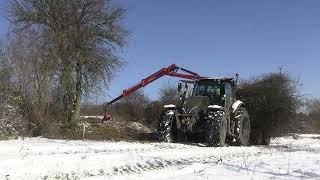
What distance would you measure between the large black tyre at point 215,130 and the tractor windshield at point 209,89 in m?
2.04

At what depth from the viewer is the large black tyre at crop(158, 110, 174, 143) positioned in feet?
66.5

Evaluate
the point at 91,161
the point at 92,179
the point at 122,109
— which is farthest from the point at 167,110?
the point at 122,109

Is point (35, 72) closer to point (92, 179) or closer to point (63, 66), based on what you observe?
point (63, 66)

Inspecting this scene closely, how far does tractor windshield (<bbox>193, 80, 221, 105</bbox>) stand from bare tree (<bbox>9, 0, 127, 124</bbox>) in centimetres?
647

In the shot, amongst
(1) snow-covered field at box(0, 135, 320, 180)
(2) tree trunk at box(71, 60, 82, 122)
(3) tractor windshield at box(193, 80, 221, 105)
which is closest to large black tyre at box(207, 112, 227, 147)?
Answer: (3) tractor windshield at box(193, 80, 221, 105)

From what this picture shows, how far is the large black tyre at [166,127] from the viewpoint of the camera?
20266 mm

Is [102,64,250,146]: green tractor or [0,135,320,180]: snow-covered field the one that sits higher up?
[102,64,250,146]: green tractor

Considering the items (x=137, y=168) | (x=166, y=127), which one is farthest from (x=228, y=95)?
(x=137, y=168)

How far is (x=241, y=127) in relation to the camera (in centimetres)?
2180

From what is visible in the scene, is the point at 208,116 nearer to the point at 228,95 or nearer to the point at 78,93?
the point at 228,95

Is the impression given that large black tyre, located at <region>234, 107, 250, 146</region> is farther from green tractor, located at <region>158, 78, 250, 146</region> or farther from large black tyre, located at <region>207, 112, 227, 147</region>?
large black tyre, located at <region>207, 112, 227, 147</region>

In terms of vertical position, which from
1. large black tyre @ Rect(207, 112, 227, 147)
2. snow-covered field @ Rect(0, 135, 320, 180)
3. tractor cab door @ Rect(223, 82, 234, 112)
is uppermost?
tractor cab door @ Rect(223, 82, 234, 112)

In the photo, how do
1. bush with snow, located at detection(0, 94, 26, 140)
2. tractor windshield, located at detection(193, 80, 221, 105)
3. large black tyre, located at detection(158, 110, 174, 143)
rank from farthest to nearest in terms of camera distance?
tractor windshield, located at detection(193, 80, 221, 105) < large black tyre, located at detection(158, 110, 174, 143) < bush with snow, located at detection(0, 94, 26, 140)

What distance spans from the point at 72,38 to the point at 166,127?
798 cm
